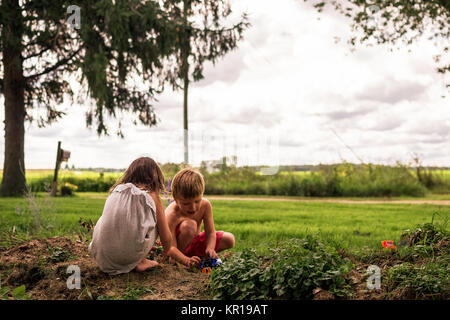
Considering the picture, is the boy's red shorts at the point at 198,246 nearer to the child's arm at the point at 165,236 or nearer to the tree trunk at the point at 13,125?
the child's arm at the point at 165,236

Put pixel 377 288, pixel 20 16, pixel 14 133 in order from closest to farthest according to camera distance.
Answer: pixel 377 288
pixel 20 16
pixel 14 133

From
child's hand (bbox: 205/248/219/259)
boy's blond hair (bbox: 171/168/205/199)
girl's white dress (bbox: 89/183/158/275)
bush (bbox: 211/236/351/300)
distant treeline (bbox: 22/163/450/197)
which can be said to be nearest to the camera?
bush (bbox: 211/236/351/300)

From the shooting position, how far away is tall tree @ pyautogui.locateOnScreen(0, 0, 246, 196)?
32.8 ft

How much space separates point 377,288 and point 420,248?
3.45 ft

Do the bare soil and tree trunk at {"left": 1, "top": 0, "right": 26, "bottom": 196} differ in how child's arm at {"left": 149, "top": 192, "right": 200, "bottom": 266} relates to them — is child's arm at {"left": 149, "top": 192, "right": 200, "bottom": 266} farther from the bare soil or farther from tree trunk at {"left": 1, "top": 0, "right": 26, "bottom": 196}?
tree trunk at {"left": 1, "top": 0, "right": 26, "bottom": 196}

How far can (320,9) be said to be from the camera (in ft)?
41.2

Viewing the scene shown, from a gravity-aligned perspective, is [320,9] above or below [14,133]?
above

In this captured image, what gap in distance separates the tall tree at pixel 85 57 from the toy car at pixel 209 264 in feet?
23.2

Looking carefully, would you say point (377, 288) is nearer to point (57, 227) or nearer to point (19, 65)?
point (57, 227)

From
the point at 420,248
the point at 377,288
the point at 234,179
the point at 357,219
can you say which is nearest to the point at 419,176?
the point at 234,179

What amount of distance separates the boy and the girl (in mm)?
248

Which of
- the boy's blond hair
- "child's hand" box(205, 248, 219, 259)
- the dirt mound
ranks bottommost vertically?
the dirt mound

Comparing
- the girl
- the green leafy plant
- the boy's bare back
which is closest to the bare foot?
the girl

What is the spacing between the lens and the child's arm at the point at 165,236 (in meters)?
3.34
